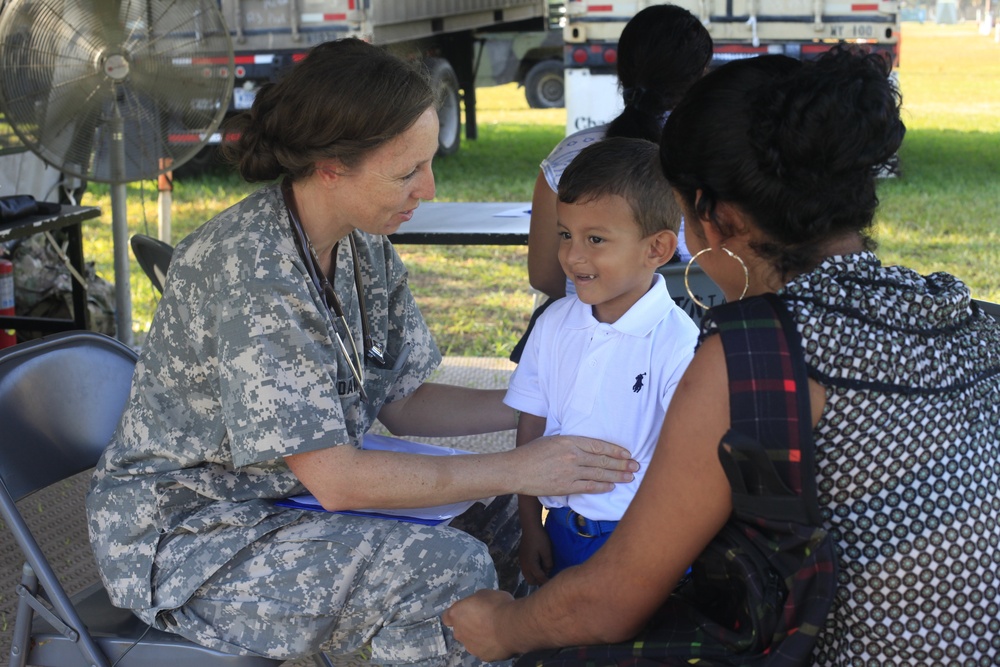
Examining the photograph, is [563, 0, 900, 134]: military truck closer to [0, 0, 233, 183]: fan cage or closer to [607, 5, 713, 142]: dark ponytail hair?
[0, 0, 233, 183]: fan cage

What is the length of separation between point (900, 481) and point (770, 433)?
0.57 ft

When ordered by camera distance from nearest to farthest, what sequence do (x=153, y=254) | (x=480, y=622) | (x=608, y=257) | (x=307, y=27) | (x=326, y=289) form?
1. (x=480, y=622)
2. (x=326, y=289)
3. (x=608, y=257)
4. (x=153, y=254)
5. (x=307, y=27)

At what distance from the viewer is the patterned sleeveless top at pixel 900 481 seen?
1273mm

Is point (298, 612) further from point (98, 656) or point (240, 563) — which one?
point (98, 656)

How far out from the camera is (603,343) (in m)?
2.04

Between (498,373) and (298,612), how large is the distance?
11.4 ft

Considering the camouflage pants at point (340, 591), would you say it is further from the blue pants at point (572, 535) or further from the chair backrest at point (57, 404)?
the chair backrest at point (57, 404)

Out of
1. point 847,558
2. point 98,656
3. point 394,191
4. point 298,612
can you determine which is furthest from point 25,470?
point 847,558

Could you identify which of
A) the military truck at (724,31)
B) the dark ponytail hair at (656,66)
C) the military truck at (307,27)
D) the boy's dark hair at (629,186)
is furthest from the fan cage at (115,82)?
the military truck at (724,31)

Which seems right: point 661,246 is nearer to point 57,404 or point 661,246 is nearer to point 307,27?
point 57,404

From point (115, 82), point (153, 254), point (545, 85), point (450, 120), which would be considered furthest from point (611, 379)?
point (545, 85)

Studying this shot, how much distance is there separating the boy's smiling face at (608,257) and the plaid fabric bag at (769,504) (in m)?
0.75

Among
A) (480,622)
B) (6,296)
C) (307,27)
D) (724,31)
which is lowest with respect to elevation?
(6,296)

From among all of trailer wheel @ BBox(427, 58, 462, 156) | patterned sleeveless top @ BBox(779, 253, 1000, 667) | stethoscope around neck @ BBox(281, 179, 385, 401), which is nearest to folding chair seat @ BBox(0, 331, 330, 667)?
stethoscope around neck @ BBox(281, 179, 385, 401)
